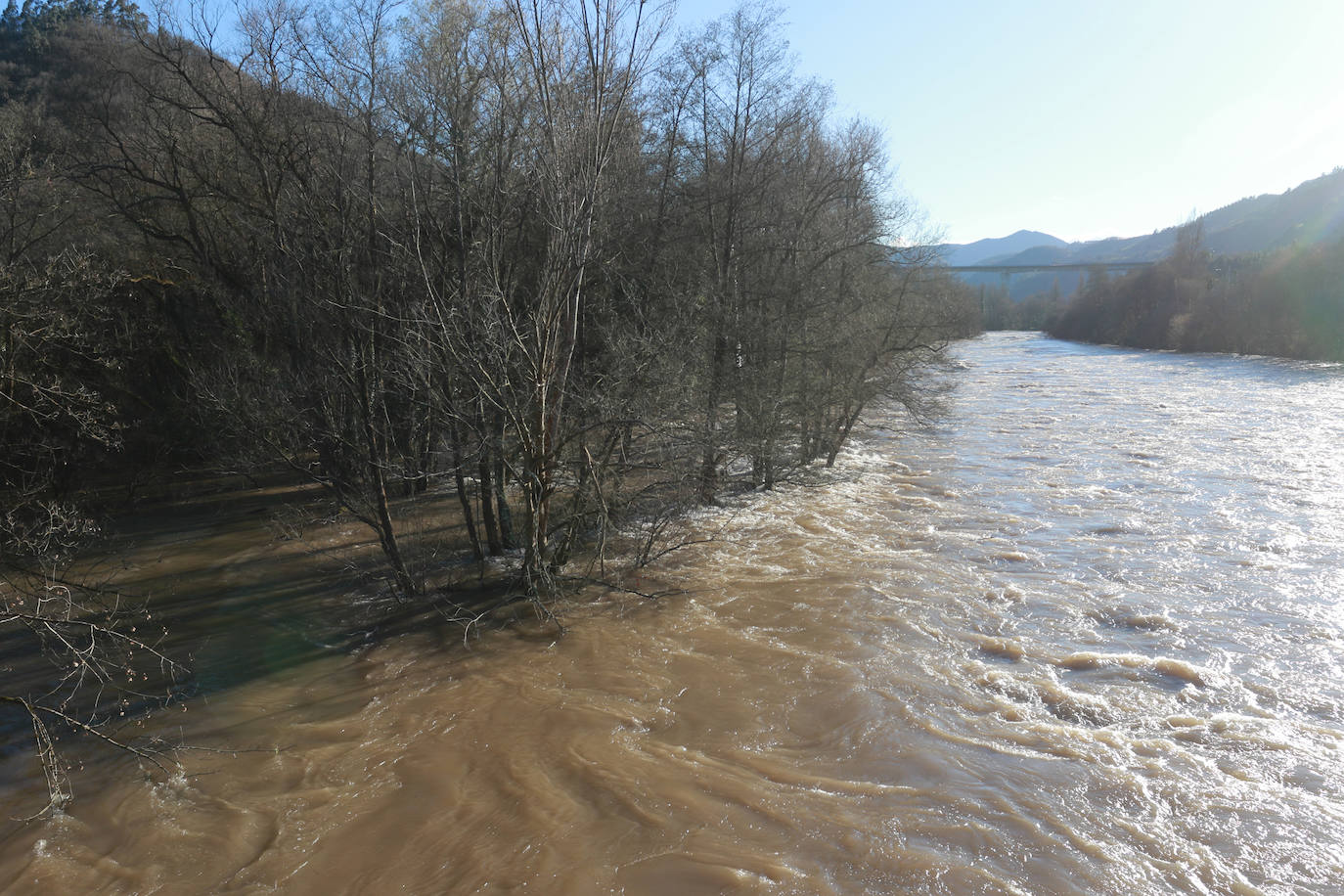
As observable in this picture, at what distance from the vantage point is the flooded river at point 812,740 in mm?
5523

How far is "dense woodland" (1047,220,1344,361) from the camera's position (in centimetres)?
3912

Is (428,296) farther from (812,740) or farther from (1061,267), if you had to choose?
(1061,267)

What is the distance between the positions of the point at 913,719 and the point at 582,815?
313 cm

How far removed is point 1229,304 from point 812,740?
1958 inches

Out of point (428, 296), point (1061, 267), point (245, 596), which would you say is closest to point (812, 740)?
point (428, 296)

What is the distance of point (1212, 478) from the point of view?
52.9 feet

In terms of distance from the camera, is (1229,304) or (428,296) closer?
(428,296)

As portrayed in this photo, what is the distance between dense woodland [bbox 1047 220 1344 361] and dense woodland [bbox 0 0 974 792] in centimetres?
3008

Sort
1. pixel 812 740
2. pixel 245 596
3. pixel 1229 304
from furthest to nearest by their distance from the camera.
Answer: pixel 1229 304
pixel 245 596
pixel 812 740

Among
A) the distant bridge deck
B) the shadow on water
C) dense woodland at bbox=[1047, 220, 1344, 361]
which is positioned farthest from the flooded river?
the distant bridge deck

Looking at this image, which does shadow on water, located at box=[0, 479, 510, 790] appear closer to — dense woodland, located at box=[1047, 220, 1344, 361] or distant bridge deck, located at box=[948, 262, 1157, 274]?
dense woodland, located at box=[1047, 220, 1344, 361]

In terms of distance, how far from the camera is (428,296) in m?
9.01

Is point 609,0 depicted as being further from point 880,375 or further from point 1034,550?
point 880,375

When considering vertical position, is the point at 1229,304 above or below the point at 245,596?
above
